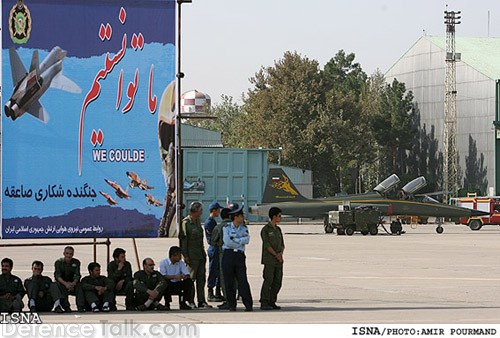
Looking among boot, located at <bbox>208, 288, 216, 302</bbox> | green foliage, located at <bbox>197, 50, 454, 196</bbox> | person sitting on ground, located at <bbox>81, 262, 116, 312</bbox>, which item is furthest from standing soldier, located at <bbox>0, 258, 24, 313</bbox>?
green foliage, located at <bbox>197, 50, 454, 196</bbox>

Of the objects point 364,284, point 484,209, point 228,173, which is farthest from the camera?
point 228,173

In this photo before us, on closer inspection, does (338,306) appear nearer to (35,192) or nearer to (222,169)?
(35,192)

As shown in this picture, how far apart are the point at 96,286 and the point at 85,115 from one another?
2.46 m

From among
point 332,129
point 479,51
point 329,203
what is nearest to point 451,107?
point 479,51

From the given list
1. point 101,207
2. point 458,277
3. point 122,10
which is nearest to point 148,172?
point 101,207

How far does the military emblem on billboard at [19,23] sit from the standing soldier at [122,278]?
3.38 metres

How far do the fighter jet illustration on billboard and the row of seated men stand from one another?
208cm

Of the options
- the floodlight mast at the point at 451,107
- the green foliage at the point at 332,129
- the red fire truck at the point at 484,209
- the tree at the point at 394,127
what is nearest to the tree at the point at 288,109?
the green foliage at the point at 332,129

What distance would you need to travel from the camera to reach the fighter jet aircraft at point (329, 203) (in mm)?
51375

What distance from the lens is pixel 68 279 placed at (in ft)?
52.9

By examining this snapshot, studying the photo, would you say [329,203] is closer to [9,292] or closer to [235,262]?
[235,262]

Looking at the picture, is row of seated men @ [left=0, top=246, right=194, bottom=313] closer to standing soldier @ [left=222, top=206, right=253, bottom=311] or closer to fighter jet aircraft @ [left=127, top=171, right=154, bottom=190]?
standing soldier @ [left=222, top=206, right=253, bottom=311]

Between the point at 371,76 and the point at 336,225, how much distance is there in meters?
65.8

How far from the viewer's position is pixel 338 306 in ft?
55.8
